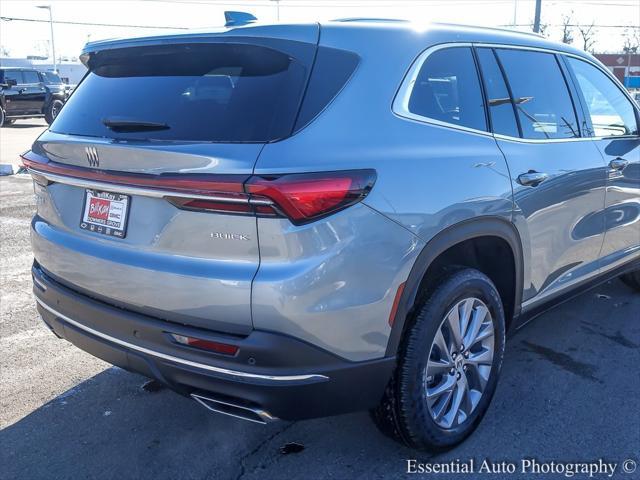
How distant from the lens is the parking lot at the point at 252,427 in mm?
2912

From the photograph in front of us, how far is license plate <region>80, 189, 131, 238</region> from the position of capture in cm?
254

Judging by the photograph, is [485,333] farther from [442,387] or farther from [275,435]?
[275,435]

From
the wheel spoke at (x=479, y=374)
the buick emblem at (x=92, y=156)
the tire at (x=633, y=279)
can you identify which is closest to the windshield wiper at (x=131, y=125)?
the buick emblem at (x=92, y=156)

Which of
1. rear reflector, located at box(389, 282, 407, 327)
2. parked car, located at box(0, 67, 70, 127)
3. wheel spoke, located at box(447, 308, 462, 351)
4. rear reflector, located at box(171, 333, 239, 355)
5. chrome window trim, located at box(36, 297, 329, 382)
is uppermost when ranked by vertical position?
rear reflector, located at box(389, 282, 407, 327)

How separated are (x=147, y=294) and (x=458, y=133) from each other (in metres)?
1.51

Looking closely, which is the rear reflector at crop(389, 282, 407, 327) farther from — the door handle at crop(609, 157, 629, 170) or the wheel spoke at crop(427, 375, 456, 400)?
the door handle at crop(609, 157, 629, 170)

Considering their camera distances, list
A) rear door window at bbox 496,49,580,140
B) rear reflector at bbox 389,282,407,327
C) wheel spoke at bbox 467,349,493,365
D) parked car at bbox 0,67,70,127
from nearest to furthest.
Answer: rear reflector at bbox 389,282,407,327, wheel spoke at bbox 467,349,493,365, rear door window at bbox 496,49,580,140, parked car at bbox 0,67,70,127

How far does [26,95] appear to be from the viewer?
23.3 m

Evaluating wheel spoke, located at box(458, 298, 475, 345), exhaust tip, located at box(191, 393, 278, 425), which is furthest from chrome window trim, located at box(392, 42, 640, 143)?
exhaust tip, located at box(191, 393, 278, 425)

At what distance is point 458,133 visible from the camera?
287 centimetres

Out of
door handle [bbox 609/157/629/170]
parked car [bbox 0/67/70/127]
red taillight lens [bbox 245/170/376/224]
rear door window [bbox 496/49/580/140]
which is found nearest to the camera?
red taillight lens [bbox 245/170/376/224]

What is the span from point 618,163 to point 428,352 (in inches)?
83.2

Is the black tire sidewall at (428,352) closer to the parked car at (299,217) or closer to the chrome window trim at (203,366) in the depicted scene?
the parked car at (299,217)

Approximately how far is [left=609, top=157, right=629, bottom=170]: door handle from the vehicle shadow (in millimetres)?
1249
